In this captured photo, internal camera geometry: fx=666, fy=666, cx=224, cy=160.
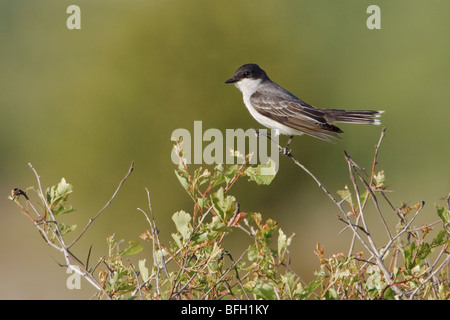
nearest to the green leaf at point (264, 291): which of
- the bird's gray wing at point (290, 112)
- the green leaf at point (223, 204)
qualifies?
the green leaf at point (223, 204)

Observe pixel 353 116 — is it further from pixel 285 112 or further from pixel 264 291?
pixel 264 291

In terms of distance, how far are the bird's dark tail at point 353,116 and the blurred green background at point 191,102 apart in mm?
6314

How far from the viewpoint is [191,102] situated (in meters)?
13.1

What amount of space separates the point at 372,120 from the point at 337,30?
15.4 meters

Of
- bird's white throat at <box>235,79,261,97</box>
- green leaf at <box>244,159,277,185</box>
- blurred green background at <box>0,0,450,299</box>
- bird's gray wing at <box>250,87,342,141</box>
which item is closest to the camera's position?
green leaf at <box>244,159,277,185</box>

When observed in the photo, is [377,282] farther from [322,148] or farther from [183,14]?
[322,148]

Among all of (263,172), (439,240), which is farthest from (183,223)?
(439,240)

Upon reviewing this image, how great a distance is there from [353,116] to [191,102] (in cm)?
672

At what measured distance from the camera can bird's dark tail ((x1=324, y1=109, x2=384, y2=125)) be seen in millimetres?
6445

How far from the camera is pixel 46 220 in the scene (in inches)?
120

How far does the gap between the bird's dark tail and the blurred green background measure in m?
6.31

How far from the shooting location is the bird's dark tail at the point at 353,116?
645cm

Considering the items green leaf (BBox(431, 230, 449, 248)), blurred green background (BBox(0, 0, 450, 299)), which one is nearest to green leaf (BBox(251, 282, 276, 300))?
green leaf (BBox(431, 230, 449, 248))

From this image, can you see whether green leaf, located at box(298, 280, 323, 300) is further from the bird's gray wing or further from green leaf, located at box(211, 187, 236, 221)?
the bird's gray wing
